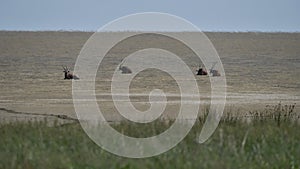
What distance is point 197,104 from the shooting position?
76.9ft

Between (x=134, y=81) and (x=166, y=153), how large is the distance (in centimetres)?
2148

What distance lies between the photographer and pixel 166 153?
1088 cm

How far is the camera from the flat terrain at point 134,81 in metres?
23.6

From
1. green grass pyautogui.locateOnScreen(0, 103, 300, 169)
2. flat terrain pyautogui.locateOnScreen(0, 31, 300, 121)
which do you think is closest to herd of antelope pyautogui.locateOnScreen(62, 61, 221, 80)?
flat terrain pyautogui.locateOnScreen(0, 31, 300, 121)

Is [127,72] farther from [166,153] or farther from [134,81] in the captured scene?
[166,153]

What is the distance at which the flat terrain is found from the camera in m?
23.6

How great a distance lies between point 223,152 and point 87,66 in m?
30.1

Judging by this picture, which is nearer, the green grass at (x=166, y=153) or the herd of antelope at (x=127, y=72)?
the green grass at (x=166, y=153)

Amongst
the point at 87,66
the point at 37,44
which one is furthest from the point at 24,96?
the point at 37,44

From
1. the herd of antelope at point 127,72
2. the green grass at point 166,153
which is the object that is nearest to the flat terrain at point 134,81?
the herd of antelope at point 127,72

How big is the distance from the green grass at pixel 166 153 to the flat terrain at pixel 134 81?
21.3 feet

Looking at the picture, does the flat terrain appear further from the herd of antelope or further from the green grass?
the green grass

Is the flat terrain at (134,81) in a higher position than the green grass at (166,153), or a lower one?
higher

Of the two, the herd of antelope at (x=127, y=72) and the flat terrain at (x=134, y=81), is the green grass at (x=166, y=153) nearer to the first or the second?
the flat terrain at (x=134, y=81)
